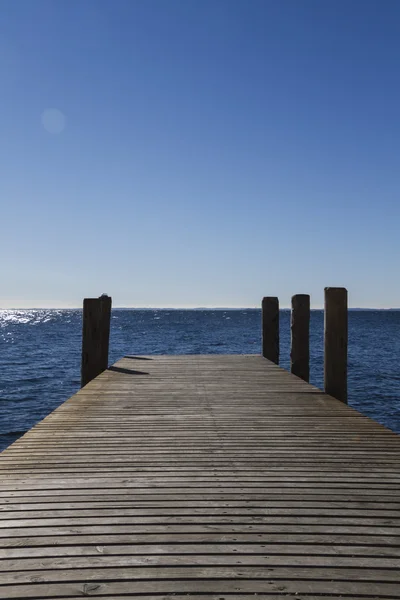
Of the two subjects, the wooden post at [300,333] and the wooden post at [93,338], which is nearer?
the wooden post at [93,338]

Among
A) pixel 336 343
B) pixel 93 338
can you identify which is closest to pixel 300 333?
pixel 336 343

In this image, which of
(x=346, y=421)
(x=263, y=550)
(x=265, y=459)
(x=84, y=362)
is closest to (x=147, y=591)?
(x=263, y=550)

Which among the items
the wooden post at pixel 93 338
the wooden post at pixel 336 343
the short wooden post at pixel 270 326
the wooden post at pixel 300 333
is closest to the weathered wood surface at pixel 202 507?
the wooden post at pixel 336 343

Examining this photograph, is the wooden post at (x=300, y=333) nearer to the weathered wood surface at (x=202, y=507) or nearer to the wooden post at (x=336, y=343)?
the wooden post at (x=336, y=343)

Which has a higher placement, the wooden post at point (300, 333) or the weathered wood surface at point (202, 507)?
the wooden post at point (300, 333)

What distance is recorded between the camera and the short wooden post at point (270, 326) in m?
10.8

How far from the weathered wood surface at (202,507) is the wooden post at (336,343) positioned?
4.90 ft

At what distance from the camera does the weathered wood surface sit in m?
2.31

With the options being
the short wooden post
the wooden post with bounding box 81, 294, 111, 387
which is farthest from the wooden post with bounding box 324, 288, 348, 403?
the wooden post with bounding box 81, 294, 111, 387

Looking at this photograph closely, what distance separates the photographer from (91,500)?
126 inches

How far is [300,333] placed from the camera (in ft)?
30.6

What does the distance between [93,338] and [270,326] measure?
4.12 meters

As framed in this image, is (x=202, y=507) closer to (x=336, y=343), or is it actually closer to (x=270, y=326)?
(x=336, y=343)

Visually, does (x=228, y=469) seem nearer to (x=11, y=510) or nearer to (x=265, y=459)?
(x=265, y=459)
